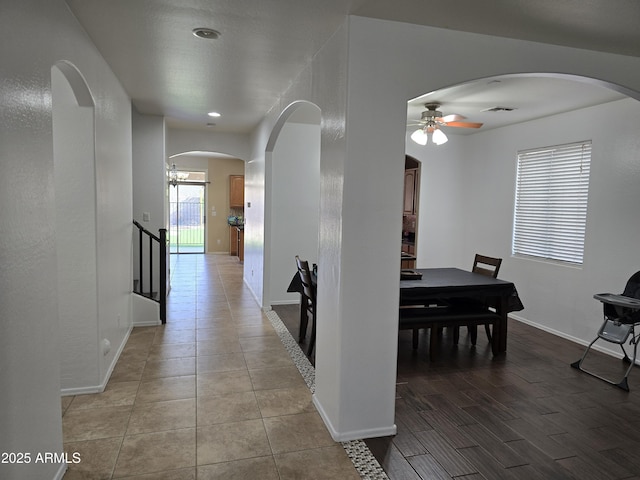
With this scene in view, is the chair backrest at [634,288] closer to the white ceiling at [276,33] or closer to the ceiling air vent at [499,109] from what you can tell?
the white ceiling at [276,33]

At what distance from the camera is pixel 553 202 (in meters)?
5.22

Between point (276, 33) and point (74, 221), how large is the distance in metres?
1.96

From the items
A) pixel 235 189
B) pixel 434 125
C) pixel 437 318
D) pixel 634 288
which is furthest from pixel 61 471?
pixel 235 189

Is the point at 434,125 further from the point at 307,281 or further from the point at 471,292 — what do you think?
the point at 307,281

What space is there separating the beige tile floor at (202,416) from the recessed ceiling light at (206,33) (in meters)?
2.58

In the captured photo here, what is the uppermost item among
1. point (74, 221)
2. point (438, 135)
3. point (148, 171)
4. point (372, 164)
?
point (438, 135)

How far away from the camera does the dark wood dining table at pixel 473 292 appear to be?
4020mm

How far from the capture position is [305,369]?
12.4 ft

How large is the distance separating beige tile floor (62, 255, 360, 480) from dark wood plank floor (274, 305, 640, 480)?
0.54 meters

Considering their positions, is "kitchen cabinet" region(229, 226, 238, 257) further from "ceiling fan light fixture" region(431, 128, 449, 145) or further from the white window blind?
"ceiling fan light fixture" region(431, 128, 449, 145)

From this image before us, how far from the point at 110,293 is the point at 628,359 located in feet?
16.3

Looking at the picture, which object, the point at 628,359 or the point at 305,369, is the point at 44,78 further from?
the point at 628,359

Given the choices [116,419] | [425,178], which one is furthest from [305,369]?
[425,178]

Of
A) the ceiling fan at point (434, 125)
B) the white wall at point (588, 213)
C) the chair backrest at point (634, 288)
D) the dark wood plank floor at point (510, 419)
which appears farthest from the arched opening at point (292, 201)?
the chair backrest at point (634, 288)
